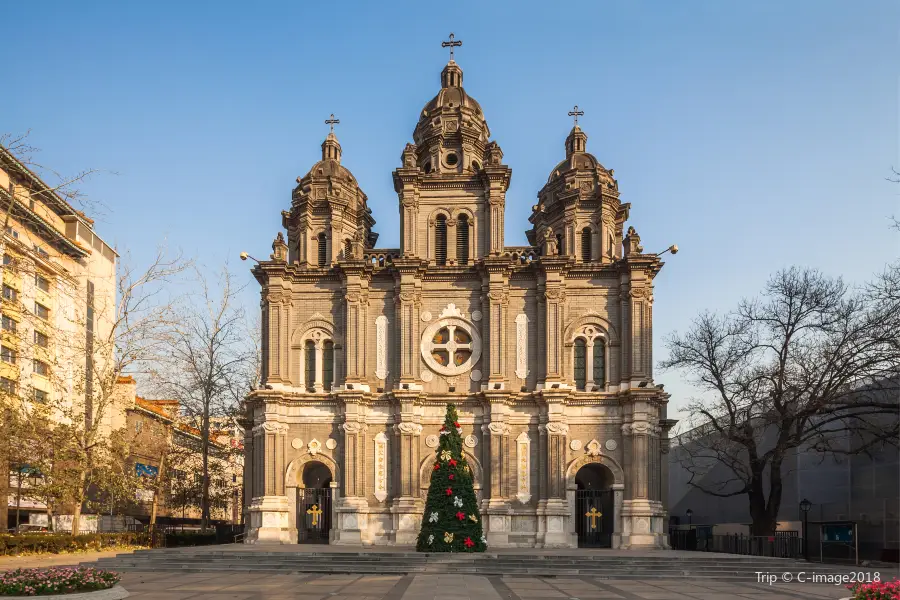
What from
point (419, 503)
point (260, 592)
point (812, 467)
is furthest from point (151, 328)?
point (812, 467)

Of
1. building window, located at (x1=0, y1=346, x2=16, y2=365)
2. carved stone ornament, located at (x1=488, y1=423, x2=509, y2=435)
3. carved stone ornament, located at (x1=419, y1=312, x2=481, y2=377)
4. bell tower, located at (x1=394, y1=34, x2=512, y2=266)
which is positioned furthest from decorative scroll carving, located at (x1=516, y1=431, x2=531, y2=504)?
building window, located at (x1=0, y1=346, x2=16, y2=365)

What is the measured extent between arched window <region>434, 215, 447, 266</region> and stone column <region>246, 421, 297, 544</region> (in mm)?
10339

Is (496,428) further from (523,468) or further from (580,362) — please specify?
(580,362)

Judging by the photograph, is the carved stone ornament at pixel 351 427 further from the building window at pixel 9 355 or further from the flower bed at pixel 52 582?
the flower bed at pixel 52 582

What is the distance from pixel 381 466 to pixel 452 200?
12424mm

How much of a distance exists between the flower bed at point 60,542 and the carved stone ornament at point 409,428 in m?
13.1

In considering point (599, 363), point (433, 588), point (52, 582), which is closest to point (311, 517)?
point (599, 363)

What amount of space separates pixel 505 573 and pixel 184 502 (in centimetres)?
2719

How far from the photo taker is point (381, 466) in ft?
125

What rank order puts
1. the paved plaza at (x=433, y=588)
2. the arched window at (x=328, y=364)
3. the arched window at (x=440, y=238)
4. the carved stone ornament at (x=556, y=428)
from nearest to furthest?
the paved plaza at (x=433, y=588) → the carved stone ornament at (x=556, y=428) → the arched window at (x=328, y=364) → the arched window at (x=440, y=238)

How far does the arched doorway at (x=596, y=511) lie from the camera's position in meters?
38.0

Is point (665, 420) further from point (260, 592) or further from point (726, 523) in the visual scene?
point (260, 592)

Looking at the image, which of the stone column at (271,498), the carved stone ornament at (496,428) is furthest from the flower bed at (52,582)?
the carved stone ornament at (496,428)

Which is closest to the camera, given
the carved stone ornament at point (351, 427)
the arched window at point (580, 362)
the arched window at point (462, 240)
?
the carved stone ornament at point (351, 427)
